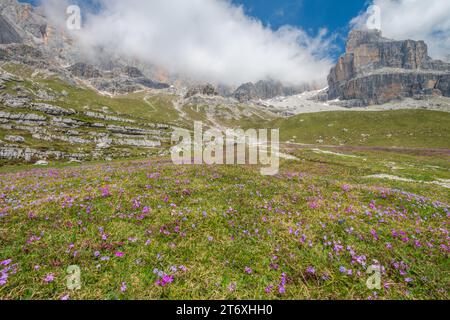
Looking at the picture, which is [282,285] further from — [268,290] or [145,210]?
[145,210]

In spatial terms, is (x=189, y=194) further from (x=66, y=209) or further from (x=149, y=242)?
(x=66, y=209)

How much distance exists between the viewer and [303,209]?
9.76 meters

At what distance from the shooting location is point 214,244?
681cm

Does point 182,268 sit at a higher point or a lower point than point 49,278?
lower

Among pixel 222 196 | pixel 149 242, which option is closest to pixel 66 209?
pixel 149 242

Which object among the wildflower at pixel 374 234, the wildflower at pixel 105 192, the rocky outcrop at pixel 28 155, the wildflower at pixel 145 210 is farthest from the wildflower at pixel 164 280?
the rocky outcrop at pixel 28 155

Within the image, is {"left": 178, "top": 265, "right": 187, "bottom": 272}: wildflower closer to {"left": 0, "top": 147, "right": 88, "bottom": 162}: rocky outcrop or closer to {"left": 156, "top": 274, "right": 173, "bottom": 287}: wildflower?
{"left": 156, "top": 274, "right": 173, "bottom": 287}: wildflower

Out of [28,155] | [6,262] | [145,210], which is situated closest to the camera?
[6,262]

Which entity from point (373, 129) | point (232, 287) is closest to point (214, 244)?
point (232, 287)

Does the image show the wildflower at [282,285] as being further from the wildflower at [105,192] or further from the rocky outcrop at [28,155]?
the rocky outcrop at [28,155]

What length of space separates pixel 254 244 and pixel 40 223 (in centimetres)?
804

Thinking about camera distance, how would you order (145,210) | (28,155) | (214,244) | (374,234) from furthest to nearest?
(28,155)
(145,210)
(374,234)
(214,244)

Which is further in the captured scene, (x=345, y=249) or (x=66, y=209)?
(x=66, y=209)

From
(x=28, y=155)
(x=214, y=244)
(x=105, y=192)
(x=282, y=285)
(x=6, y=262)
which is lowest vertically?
(x=282, y=285)
